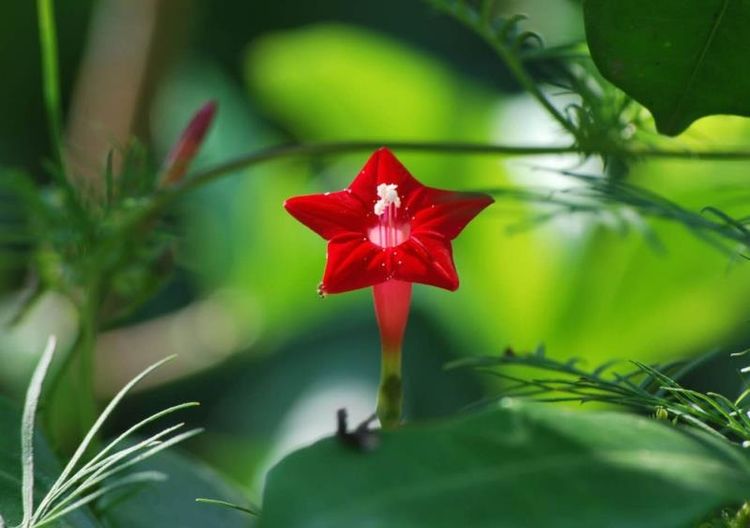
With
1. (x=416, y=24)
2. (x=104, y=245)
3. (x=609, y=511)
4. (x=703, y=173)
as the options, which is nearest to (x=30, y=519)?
(x=609, y=511)

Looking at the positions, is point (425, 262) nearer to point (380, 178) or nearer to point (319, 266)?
point (380, 178)

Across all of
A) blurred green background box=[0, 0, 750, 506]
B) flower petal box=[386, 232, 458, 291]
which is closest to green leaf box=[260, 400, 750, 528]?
flower petal box=[386, 232, 458, 291]

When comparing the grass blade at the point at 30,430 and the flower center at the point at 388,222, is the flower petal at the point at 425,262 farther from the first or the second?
the grass blade at the point at 30,430

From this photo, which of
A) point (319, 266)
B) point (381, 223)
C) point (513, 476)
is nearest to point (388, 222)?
point (381, 223)

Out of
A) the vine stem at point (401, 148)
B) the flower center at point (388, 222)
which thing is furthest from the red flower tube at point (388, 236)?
the vine stem at point (401, 148)

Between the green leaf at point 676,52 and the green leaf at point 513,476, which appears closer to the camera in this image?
the green leaf at point 513,476

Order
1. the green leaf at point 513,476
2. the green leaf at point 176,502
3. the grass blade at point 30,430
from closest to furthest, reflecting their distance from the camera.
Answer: the green leaf at point 513,476
the grass blade at point 30,430
the green leaf at point 176,502
